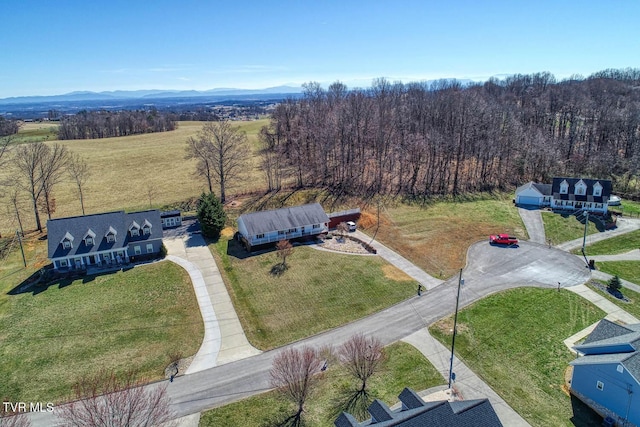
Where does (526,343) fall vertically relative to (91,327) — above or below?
below

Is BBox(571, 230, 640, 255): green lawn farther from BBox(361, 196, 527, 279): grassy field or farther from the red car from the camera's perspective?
BBox(361, 196, 527, 279): grassy field

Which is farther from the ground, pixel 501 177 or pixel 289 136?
pixel 289 136

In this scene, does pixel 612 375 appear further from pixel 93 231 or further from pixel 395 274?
pixel 93 231

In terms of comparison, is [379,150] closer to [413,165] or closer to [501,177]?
[413,165]

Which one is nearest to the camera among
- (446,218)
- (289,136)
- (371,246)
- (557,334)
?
(557,334)

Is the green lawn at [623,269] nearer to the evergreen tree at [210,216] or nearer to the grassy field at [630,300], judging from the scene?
the grassy field at [630,300]

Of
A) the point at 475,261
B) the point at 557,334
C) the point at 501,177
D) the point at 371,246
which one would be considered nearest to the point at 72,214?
the point at 371,246

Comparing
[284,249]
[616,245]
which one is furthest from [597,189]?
[284,249]

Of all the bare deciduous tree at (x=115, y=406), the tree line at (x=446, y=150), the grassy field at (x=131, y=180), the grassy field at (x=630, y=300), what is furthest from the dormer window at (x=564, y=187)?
the bare deciduous tree at (x=115, y=406)
